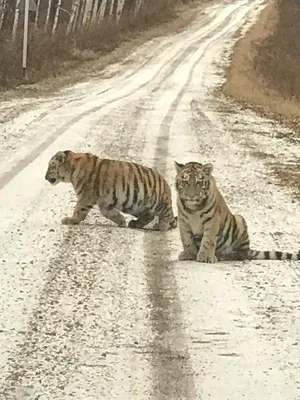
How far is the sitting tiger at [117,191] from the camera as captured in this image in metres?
9.60

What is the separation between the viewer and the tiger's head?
321 inches

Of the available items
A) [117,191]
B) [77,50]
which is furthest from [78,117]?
[77,50]

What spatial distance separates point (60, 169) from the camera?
32.6ft

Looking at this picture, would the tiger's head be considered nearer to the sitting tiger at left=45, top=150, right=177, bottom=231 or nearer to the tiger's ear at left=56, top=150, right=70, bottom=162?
the sitting tiger at left=45, top=150, right=177, bottom=231

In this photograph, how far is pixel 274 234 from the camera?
9836mm

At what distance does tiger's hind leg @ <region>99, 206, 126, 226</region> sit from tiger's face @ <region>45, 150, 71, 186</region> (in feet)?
Answer: 1.73

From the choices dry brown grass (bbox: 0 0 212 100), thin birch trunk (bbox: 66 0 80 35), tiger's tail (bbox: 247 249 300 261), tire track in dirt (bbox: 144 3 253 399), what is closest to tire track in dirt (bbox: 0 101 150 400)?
tire track in dirt (bbox: 144 3 253 399)

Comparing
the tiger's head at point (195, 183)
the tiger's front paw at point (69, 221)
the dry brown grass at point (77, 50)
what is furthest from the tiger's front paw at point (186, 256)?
the dry brown grass at point (77, 50)

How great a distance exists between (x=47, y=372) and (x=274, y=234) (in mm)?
4803

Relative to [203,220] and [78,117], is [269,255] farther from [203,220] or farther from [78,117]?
[78,117]

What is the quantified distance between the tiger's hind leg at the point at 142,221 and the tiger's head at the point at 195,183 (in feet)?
5.18

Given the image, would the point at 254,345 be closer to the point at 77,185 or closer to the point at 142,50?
the point at 77,185

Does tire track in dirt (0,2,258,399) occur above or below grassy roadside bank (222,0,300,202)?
above

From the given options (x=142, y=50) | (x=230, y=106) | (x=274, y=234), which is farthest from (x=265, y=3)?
(x=274, y=234)
